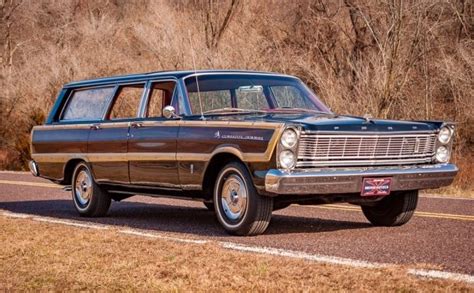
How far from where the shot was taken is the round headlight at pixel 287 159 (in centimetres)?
827

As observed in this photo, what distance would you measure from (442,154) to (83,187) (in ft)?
15.3

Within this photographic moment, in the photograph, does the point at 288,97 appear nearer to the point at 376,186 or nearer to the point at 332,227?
the point at 332,227

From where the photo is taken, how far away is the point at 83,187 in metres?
11.6

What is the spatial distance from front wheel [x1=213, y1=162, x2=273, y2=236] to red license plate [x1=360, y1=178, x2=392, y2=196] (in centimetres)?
90

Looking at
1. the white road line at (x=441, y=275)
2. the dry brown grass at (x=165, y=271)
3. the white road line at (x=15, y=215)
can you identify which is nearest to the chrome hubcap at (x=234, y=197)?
the dry brown grass at (x=165, y=271)

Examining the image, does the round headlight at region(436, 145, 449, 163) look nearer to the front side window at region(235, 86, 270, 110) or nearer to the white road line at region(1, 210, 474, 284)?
the front side window at region(235, 86, 270, 110)

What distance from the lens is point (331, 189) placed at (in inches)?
329

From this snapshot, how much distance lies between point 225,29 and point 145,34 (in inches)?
113

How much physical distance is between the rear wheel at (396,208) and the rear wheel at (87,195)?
11.4 feet

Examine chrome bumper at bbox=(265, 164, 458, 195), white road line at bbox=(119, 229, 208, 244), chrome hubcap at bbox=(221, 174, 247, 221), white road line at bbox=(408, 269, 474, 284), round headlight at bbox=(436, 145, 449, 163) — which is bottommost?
white road line at bbox=(119, 229, 208, 244)

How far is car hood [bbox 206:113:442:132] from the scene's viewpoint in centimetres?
842

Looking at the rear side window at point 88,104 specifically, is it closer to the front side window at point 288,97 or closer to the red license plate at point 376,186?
the front side window at point 288,97

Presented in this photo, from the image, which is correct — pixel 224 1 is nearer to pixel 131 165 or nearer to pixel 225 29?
pixel 225 29

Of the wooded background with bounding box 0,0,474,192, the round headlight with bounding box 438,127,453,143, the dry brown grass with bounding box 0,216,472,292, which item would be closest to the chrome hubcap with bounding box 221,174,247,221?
the dry brown grass with bounding box 0,216,472,292
